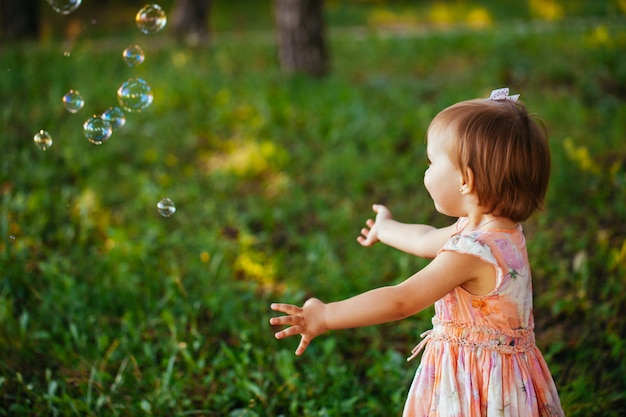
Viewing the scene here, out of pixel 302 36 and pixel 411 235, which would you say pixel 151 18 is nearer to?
pixel 411 235

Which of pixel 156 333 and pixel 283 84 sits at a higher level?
pixel 283 84

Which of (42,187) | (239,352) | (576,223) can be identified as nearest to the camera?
(239,352)

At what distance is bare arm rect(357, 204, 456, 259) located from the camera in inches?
80.4

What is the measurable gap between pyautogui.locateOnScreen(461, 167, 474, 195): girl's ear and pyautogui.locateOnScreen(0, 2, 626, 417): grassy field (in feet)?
3.70

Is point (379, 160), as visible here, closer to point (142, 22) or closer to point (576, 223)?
point (576, 223)

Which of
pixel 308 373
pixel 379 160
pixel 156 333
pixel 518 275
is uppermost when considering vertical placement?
pixel 379 160

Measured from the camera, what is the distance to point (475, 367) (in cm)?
182

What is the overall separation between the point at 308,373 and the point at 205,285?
904 mm

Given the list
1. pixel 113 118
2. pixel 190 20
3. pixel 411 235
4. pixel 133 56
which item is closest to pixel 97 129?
pixel 113 118

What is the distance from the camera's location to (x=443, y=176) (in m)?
1.82

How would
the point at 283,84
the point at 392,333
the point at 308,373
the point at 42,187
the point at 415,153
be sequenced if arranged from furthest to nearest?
the point at 283,84 → the point at 415,153 → the point at 42,187 → the point at 392,333 → the point at 308,373

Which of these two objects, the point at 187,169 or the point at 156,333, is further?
the point at 187,169

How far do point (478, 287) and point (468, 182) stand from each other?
0.94ft

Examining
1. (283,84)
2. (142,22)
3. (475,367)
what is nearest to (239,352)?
(475,367)
